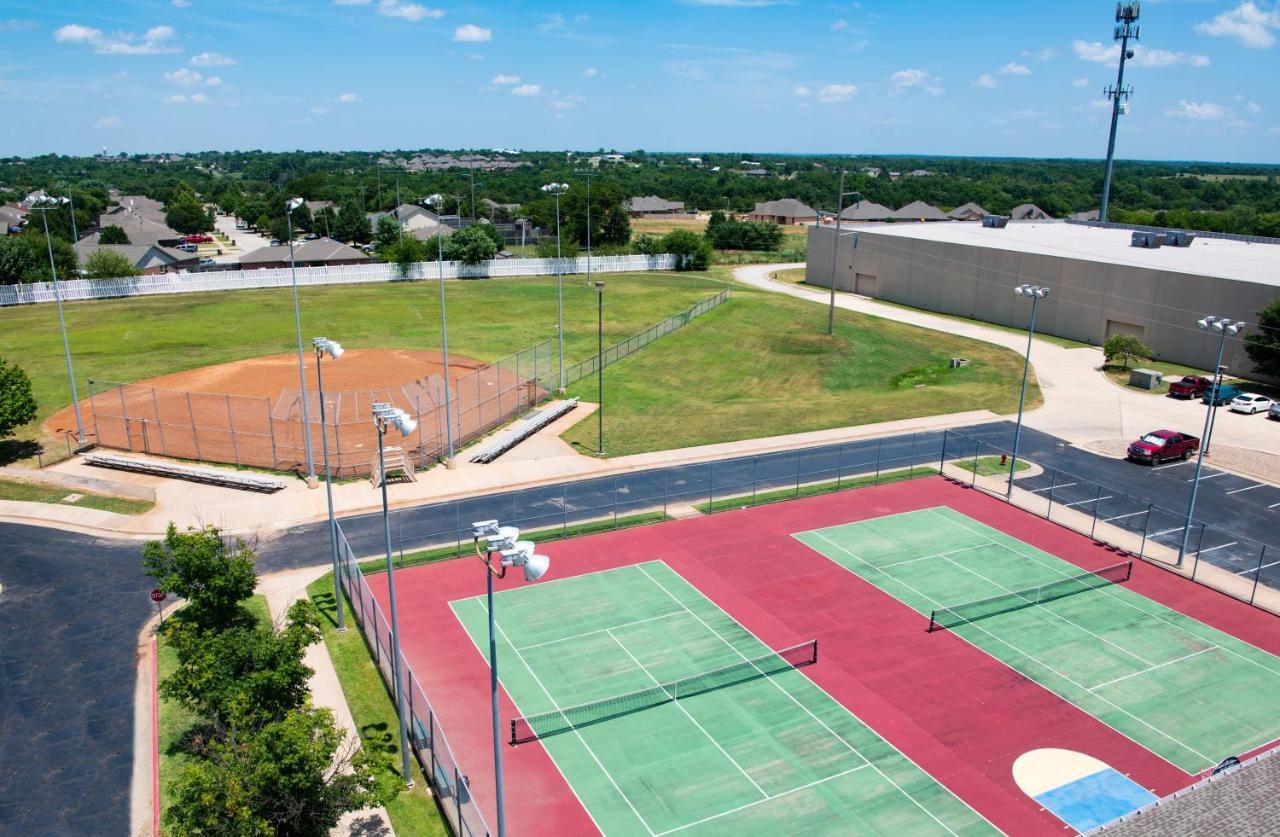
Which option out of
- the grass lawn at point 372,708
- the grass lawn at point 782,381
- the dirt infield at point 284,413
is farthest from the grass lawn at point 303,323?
the grass lawn at point 372,708

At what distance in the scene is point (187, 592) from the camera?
76.0 feet

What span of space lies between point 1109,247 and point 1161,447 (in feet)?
137

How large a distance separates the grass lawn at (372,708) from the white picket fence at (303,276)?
53.9 m

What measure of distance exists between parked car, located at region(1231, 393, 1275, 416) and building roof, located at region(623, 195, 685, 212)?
140 meters

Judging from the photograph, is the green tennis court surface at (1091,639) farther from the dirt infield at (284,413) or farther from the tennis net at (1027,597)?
the dirt infield at (284,413)

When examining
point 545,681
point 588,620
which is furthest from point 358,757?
point 588,620

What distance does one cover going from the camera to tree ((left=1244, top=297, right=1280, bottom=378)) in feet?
177

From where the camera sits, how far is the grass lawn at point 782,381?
159 ft

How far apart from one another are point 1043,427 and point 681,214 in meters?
147

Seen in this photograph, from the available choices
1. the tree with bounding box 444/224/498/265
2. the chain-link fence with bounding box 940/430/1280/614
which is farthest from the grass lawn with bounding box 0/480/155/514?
the tree with bounding box 444/224/498/265

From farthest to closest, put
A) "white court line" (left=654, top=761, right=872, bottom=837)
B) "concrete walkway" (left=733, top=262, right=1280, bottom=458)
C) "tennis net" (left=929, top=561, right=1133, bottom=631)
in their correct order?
"concrete walkway" (left=733, top=262, right=1280, bottom=458) → "tennis net" (left=929, top=561, right=1133, bottom=631) → "white court line" (left=654, top=761, right=872, bottom=837)

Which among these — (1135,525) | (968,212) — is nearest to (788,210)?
(968,212)

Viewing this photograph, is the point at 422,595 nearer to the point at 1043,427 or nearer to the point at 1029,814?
the point at 1029,814

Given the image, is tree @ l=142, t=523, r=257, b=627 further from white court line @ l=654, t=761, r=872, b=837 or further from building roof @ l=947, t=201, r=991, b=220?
building roof @ l=947, t=201, r=991, b=220
